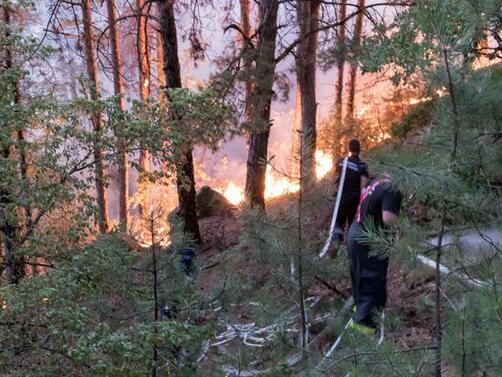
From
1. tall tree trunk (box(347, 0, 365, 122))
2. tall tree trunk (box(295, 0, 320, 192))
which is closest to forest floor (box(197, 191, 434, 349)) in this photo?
tall tree trunk (box(295, 0, 320, 192))

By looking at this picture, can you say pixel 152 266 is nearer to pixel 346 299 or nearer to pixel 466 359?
Answer: pixel 346 299

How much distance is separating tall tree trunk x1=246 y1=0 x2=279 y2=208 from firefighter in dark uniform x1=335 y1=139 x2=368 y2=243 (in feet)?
8.94

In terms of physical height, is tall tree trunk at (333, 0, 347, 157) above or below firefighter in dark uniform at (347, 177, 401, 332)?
above

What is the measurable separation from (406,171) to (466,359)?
3.04 ft

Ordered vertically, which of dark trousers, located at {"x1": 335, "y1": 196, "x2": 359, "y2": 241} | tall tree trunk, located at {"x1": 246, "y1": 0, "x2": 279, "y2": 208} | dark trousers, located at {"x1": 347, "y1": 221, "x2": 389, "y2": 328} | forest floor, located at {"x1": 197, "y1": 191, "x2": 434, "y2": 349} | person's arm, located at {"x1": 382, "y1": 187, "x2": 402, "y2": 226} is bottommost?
forest floor, located at {"x1": 197, "y1": 191, "x2": 434, "y2": 349}

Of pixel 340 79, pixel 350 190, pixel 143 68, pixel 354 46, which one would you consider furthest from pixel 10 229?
pixel 340 79

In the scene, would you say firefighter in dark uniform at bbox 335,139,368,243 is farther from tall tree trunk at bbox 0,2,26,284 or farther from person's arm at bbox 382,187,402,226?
tall tree trunk at bbox 0,2,26,284

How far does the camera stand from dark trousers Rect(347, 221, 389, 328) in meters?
4.17

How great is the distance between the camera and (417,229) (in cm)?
268

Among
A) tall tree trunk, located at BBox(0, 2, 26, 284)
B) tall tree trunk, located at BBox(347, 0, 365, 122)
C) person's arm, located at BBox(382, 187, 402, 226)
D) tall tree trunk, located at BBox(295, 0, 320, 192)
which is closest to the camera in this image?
person's arm, located at BBox(382, 187, 402, 226)

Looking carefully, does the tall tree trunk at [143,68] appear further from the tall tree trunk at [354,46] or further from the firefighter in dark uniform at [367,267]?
the tall tree trunk at [354,46]

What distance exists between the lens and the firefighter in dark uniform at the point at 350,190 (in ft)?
17.2

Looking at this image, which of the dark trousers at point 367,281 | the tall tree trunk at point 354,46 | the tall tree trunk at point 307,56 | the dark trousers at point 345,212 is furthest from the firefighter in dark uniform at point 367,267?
the tall tree trunk at point 354,46

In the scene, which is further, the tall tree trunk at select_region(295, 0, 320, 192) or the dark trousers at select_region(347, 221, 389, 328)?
the tall tree trunk at select_region(295, 0, 320, 192)
